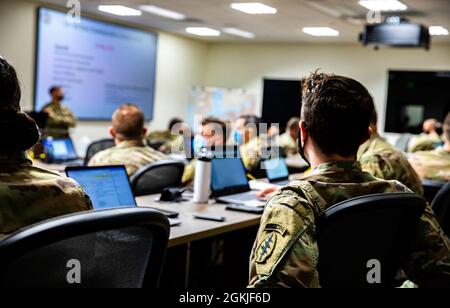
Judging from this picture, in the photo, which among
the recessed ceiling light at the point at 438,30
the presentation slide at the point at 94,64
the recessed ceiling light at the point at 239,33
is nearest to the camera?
the recessed ceiling light at the point at 438,30

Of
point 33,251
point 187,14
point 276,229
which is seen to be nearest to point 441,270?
point 276,229

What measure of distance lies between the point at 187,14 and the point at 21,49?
7.84 ft

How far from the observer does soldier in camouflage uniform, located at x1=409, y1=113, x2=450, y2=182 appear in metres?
4.02

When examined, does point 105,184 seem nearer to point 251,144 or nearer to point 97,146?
point 97,146

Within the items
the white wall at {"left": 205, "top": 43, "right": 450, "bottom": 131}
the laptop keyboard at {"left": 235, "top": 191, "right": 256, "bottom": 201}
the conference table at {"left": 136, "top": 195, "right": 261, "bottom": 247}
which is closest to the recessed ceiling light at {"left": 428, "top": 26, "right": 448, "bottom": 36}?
the white wall at {"left": 205, "top": 43, "right": 450, "bottom": 131}

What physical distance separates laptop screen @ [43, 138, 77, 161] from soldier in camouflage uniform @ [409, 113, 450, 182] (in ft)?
10.3

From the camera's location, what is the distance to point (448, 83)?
10.2 meters

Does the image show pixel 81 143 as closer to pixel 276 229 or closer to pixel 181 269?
pixel 181 269

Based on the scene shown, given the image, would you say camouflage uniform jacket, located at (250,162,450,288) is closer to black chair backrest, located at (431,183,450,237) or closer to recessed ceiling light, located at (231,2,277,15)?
black chair backrest, located at (431,183,450,237)

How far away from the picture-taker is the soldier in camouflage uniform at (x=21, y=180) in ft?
4.41

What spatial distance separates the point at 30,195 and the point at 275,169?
302cm

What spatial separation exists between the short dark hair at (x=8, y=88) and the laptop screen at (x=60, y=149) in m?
4.03

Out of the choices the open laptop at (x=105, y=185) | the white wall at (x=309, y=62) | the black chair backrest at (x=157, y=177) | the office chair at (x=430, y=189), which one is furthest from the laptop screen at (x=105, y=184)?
the white wall at (x=309, y=62)

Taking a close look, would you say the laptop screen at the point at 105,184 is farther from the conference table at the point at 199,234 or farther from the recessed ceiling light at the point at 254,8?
the recessed ceiling light at the point at 254,8
